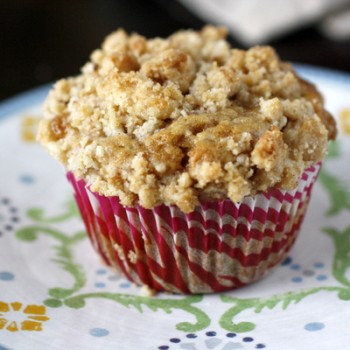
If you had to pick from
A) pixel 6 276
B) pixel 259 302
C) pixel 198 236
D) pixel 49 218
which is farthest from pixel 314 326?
pixel 49 218

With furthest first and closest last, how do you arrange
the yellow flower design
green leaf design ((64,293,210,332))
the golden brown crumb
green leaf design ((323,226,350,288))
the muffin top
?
the golden brown crumb
green leaf design ((323,226,350,288))
green leaf design ((64,293,210,332))
the yellow flower design
the muffin top

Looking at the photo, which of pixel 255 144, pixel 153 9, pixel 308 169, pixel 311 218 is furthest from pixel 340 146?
pixel 153 9

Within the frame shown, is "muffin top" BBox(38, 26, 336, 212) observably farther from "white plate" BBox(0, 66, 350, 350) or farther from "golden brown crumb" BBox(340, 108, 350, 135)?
"golden brown crumb" BBox(340, 108, 350, 135)

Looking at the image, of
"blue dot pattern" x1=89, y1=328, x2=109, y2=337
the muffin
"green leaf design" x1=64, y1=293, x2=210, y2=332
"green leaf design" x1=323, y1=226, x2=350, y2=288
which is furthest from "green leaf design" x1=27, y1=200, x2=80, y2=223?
"green leaf design" x1=323, y1=226, x2=350, y2=288

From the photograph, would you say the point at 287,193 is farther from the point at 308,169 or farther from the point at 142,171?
the point at 142,171

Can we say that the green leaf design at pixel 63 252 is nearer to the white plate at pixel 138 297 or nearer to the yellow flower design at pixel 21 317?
the white plate at pixel 138 297

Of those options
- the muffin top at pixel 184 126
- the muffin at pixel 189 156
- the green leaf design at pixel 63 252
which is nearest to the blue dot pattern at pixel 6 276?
the green leaf design at pixel 63 252

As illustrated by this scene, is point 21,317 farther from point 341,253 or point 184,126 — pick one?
point 341,253
